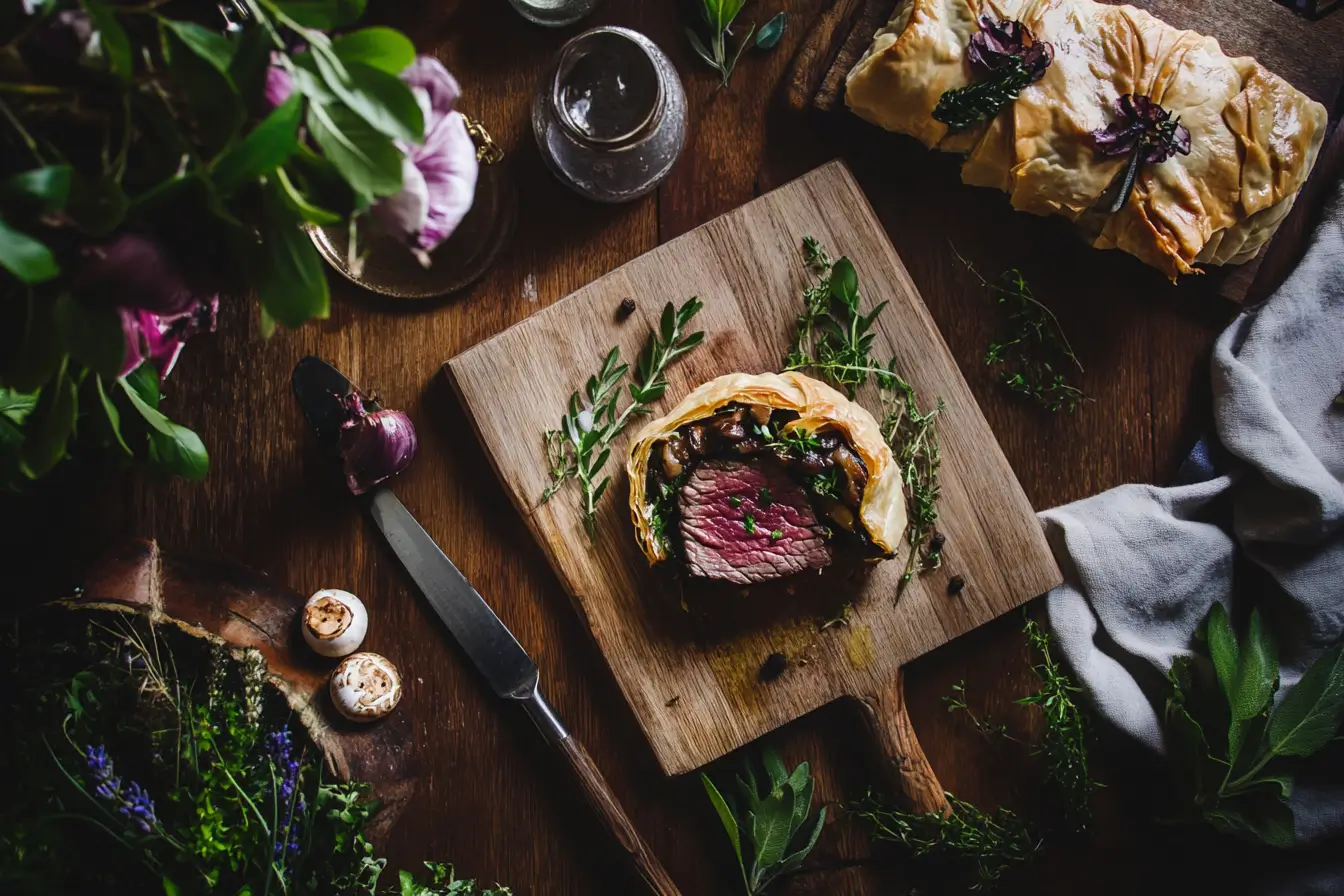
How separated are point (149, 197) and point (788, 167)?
4.78 feet

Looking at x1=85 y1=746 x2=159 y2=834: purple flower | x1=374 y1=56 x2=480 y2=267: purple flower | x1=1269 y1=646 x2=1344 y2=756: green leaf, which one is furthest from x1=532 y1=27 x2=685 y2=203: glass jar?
x1=1269 y1=646 x2=1344 y2=756: green leaf

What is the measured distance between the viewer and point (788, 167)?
2.08m

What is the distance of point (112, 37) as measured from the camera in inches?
32.3

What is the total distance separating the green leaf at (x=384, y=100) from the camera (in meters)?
0.90

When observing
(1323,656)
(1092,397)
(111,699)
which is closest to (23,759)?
(111,699)

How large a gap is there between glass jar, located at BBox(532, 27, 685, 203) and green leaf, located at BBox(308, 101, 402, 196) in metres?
0.93

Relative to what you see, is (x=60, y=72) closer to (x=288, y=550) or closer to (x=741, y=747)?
(x=288, y=550)

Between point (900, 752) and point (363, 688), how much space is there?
1.08 m

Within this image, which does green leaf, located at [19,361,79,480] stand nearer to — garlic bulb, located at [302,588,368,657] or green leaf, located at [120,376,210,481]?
green leaf, located at [120,376,210,481]

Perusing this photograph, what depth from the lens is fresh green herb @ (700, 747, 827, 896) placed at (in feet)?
6.16

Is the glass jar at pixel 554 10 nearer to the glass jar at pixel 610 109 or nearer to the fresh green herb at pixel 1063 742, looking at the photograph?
the glass jar at pixel 610 109

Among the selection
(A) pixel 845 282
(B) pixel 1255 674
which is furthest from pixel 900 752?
(A) pixel 845 282

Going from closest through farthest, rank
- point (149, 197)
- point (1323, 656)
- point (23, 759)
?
point (149, 197) → point (23, 759) → point (1323, 656)

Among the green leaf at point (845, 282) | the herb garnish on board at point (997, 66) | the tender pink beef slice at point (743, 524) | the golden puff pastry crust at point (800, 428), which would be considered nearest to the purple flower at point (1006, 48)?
the herb garnish on board at point (997, 66)
